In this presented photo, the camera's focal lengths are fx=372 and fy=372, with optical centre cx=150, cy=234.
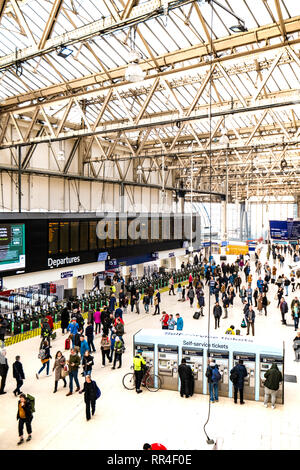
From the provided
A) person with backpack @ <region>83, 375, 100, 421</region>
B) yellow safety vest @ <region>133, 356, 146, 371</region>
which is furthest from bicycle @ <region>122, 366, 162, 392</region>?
person with backpack @ <region>83, 375, 100, 421</region>

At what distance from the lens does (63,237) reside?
16875mm

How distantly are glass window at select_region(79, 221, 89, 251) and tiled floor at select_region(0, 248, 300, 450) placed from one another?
7.91m

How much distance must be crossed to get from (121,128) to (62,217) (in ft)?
18.1

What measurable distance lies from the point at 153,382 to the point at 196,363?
4.27 ft

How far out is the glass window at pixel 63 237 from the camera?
54.8 ft

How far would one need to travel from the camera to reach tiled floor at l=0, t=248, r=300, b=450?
732 cm

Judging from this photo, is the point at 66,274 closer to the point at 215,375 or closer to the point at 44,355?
the point at 44,355

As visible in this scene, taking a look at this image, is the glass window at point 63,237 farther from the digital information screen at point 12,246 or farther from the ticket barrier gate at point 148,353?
the ticket barrier gate at point 148,353

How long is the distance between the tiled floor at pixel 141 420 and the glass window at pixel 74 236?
7.36 meters

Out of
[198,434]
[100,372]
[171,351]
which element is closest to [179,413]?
[198,434]

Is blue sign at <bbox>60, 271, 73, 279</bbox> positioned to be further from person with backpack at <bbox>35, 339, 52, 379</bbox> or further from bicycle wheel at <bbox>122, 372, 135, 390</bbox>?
bicycle wheel at <bbox>122, 372, 135, 390</bbox>

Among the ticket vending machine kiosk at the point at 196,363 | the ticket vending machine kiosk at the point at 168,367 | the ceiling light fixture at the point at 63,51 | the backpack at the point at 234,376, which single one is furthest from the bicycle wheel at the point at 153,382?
the ceiling light fixture at the point at 63,51

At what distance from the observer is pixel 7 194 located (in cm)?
2130

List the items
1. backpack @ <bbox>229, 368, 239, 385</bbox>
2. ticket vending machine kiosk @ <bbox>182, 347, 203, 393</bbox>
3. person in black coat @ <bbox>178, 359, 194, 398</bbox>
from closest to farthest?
1. backpack @ <bbox>229, 368, 239, 385</bbox>
2. person in black coat @ <bbox>178, 359, 194, 398</bbox>
3. ticket vending machine kiosk @ <bbox>182, 347, 203, 393</bbox>
